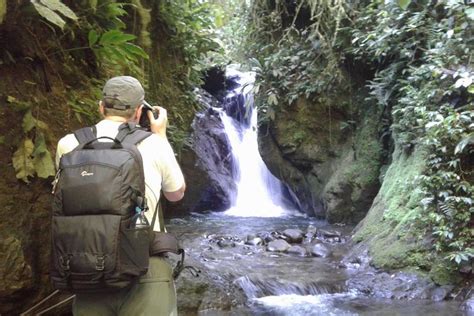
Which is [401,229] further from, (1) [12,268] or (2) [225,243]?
(1) [12,268]

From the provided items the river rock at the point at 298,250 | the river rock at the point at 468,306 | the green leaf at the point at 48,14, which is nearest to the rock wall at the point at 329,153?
the river rock at the point at 298,250

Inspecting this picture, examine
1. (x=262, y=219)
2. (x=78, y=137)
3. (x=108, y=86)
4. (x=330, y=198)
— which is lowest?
(x=262, y=219)

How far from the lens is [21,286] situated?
9.99 feet

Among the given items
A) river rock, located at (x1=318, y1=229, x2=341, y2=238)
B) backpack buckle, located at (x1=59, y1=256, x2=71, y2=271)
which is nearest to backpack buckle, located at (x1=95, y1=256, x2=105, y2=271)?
backpack buckle, located at (x1=59, y1=256, x2=71, y2=271)

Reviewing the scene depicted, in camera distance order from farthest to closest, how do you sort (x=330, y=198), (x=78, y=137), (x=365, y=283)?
(x=330, y=198) → (x=365, y=283) → (x=78, y=137)

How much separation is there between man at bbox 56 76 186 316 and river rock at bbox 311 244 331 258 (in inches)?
235

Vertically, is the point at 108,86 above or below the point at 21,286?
above

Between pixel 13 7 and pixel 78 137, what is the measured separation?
1.65 m

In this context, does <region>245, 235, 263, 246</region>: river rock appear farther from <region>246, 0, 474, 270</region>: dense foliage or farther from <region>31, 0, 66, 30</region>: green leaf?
<region>31, 0, 66, 30</region>: green leaf

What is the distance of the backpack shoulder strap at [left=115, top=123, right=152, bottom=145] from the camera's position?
6.81 ft

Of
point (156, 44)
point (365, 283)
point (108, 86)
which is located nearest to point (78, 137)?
point (108, 86)

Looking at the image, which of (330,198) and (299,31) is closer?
(330,198)

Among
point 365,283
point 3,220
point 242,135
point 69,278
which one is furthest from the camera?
point 242,135

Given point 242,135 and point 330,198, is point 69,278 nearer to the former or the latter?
point 330,198
